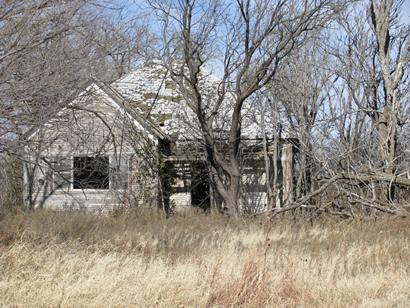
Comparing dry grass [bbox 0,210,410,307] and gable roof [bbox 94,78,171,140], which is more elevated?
gable roof [bbox 94,78,171,140]

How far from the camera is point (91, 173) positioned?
1806 cm

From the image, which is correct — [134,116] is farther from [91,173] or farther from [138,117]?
[91,173]

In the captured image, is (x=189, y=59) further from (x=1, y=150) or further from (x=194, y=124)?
(x=1, y=150)

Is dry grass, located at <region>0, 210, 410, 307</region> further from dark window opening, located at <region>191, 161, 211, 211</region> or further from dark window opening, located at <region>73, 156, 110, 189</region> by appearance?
dark window opening, located at <region>191, 161, 211, 211</region>

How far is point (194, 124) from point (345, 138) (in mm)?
5199

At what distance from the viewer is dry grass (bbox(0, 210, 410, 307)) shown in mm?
7012

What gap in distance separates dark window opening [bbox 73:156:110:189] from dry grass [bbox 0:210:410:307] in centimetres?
497

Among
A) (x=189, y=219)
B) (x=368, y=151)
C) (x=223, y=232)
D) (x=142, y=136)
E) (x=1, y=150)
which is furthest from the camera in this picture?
(x=142, y=136)

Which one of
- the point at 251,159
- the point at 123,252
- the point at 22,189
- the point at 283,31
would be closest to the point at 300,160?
the point at 251,159

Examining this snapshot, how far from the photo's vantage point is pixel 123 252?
9.50 meters

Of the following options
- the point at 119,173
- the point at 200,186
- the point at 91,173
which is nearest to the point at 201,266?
the point at 91,173

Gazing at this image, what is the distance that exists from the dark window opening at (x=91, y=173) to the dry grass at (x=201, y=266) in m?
4.97

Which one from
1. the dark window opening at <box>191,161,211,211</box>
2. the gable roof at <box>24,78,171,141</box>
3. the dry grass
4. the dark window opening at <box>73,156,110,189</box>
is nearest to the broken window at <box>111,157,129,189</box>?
the dark window opening at <box>73,156,110,189</box>

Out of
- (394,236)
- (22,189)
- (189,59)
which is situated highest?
(189,59)
